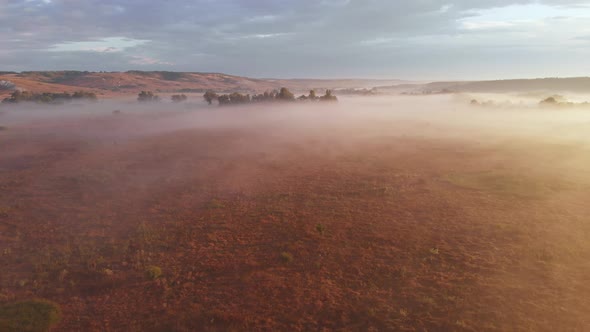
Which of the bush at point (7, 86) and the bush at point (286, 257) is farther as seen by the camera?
the bush at point (7, 86)

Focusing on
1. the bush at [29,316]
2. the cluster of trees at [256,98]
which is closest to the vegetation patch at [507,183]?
the bush at [29,316]

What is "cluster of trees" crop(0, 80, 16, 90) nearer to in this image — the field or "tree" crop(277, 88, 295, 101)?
"tree" crop(277, 88, 295, 101)

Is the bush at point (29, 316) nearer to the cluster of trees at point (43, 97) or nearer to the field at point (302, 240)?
the field at point (302, 240)

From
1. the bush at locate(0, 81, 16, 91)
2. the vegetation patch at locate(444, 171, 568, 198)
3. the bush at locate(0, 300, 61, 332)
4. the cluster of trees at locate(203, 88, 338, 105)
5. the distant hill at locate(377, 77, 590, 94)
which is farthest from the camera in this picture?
the distant hill at locate(377, 77, 590, 94)

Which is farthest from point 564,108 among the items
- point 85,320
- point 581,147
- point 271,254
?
point 85,320

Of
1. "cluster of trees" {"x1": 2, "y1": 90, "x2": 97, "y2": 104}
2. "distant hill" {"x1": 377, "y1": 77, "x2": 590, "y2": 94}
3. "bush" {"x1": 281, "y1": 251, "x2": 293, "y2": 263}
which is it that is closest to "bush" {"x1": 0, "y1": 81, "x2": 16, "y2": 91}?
"cluster of trees" {"x1": 2, "y1": 90, "x2": 97, "y2": 104}

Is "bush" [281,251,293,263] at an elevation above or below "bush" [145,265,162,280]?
above
